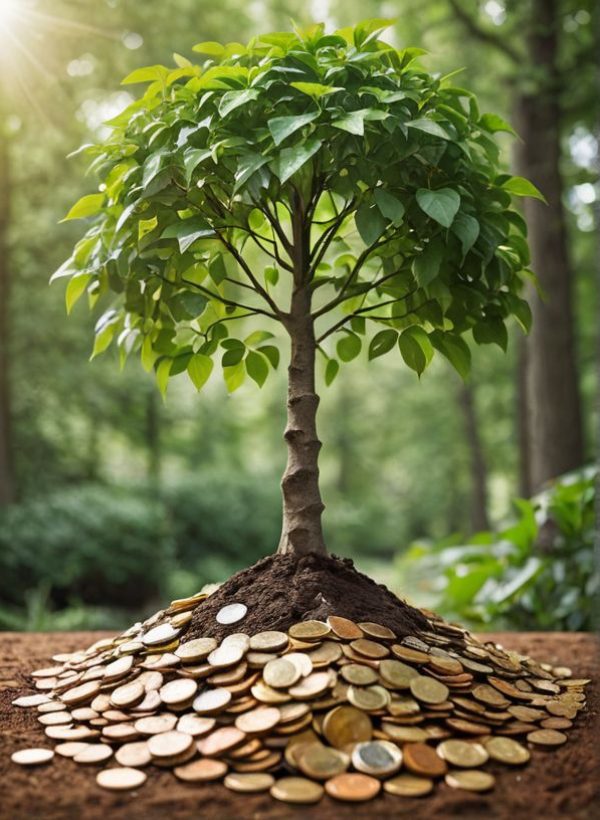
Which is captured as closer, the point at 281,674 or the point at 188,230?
the point at 281,674

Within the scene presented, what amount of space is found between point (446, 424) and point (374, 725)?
13.9 m

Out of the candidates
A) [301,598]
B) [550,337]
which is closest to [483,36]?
[550,337]

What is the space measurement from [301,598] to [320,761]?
2.12ft

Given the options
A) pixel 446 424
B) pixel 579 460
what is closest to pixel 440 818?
pixel 579 460

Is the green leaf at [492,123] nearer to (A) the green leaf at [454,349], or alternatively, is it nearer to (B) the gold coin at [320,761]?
(A) the green leaf at [454,349]

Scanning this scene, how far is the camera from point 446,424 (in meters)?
15.6

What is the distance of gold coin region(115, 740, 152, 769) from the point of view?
76.9 inches

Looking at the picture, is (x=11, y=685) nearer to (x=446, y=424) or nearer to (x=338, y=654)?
(x=338, y=654)

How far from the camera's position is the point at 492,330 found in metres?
2.69

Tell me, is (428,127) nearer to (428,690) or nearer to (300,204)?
(300,204)

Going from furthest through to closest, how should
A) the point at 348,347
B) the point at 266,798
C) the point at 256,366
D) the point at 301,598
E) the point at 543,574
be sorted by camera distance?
the point at 543,574, the point at 348,347, the point at 256,366, the point at 301,598, the point at 266,798

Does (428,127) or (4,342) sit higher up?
(4,342)

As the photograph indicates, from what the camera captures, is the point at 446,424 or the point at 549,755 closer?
the point at 549,755

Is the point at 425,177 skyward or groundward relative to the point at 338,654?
skyward
